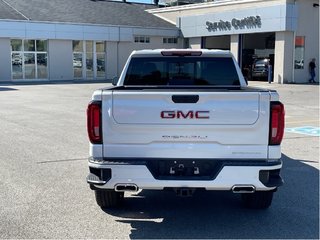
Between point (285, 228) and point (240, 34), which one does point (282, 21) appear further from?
point (285, 228)

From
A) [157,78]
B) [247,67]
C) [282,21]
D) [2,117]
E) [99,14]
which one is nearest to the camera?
[157,78]

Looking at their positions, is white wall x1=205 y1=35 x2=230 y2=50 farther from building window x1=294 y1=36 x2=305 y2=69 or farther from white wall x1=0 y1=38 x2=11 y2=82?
white wall x1=0 y1=38 x2=11 y2=82

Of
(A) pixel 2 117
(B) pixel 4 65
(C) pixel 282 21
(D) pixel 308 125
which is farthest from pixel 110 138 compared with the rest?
(B) pixel 4 65

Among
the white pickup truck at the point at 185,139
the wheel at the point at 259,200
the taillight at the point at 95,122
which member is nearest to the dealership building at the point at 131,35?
the wheel at the point at 259,200

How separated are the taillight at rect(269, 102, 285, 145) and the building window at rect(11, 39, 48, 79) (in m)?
35.4

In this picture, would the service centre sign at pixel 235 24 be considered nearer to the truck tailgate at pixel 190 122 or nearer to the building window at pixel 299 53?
the building window at pixel 299 53

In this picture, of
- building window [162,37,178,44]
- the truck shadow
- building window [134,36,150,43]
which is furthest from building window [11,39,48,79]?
the truck shadow

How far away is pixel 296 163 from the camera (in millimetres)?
8289

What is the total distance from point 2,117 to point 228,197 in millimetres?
11024

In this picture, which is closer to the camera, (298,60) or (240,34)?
(298,60)

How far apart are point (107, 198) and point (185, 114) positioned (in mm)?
1597

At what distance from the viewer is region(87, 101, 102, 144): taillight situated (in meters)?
4.71

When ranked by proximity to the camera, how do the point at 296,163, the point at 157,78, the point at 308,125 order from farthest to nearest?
1. the point at 308,125
2. the point at 296,163
3. the point at 157,78

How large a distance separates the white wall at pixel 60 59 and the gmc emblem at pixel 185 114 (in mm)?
35601
